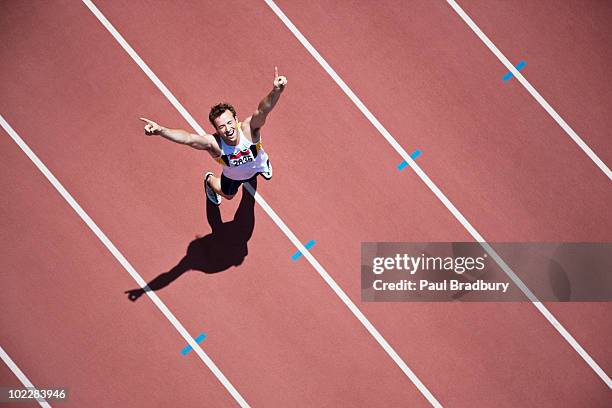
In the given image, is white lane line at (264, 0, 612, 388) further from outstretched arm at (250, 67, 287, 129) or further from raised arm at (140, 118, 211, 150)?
A: raised arm at (140, 118, 211, 150)

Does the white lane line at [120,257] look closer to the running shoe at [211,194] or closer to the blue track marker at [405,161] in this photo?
the running shoe at [211,194]

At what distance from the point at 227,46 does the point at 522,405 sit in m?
6.47

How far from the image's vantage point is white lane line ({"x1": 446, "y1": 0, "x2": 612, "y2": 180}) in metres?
7.41

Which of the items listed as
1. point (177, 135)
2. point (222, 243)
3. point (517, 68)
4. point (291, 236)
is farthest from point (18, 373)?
point (517, 68)

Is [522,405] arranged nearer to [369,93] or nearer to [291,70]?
[369,93]

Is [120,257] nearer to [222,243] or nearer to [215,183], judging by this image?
[222,243]

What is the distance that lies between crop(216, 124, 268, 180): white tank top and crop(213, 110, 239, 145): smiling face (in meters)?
0.18

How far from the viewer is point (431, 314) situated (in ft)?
23.9

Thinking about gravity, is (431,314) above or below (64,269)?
below

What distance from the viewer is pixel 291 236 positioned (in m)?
7.29

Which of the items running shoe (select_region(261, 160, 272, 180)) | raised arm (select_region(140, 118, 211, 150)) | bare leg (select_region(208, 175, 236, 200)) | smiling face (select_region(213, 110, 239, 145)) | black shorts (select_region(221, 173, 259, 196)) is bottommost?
running shoe (select_region(261, 160, 272, 180))

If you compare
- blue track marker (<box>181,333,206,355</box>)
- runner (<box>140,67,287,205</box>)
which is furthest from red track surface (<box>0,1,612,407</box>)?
runner (<box>140,67,287,205</box>)

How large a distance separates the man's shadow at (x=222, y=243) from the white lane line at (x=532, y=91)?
382cm

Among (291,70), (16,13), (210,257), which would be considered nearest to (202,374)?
(210,257)
